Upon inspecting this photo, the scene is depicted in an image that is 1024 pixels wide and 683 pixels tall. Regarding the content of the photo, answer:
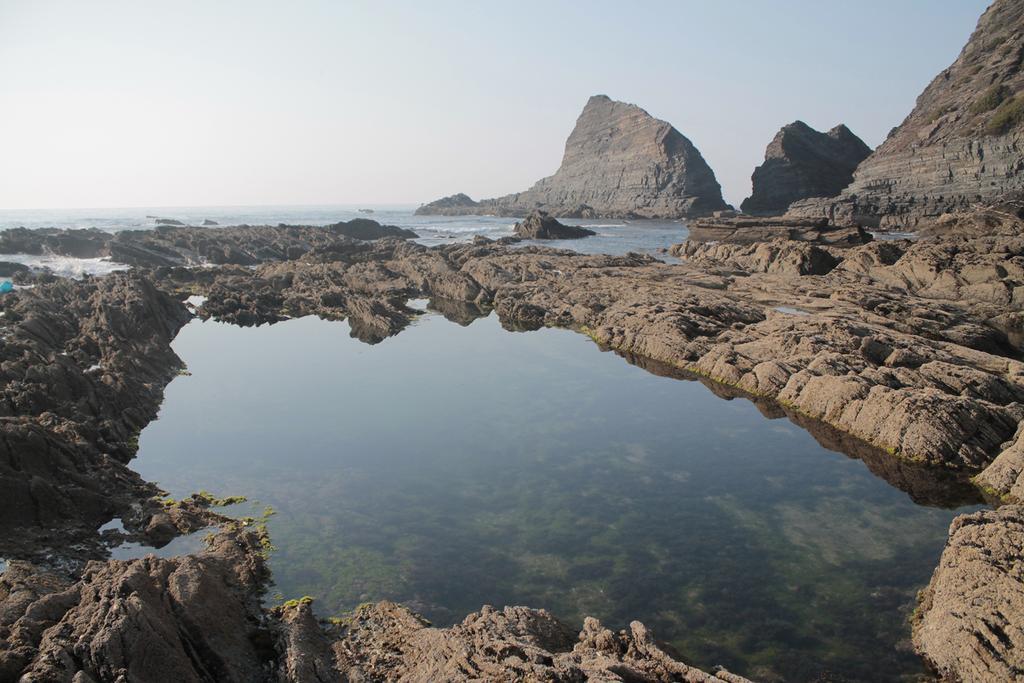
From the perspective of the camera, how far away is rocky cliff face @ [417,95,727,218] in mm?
146750

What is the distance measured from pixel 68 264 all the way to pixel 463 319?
42729mm

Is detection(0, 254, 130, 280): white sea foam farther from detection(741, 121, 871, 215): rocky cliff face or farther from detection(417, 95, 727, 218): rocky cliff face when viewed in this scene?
detection(417, 95, 727, 218): rocky cliff face

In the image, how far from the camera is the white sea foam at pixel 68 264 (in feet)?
178

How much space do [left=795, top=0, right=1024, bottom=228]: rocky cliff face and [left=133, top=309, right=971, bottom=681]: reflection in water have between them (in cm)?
6890

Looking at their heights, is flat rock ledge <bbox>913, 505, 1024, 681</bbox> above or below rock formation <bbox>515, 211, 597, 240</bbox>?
below

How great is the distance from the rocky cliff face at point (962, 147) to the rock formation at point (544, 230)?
33755mm

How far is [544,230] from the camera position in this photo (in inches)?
3809

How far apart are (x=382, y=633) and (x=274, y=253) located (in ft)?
235

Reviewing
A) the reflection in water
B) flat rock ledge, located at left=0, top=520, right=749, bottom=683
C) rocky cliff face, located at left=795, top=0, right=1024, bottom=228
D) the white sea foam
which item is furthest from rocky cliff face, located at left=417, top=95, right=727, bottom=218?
flat rock ledge, located at left=0, top=520, right=749, bottom=683

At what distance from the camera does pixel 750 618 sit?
37.5 ft

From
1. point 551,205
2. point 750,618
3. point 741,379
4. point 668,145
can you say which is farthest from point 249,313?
point 551,205

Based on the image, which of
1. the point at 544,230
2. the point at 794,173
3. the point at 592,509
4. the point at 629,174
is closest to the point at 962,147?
the point at 794,173

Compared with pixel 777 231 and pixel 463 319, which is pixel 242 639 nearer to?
pixel 463 319

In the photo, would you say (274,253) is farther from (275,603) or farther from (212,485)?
(275,603)
